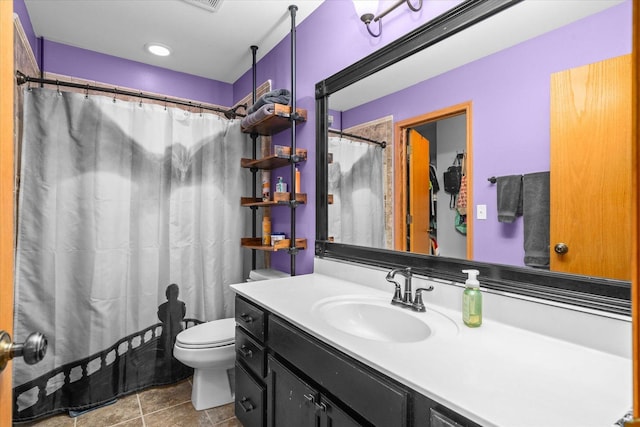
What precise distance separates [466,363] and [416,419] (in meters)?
0.18

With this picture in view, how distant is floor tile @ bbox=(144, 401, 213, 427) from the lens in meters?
1.78

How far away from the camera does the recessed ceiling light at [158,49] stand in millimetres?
2387

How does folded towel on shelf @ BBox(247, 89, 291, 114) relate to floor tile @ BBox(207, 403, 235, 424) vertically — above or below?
above

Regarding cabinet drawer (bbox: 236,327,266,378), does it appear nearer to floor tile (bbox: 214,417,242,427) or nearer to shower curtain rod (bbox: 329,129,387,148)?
floor tile (bbox: 214,417,242,427)

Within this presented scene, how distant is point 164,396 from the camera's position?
205 cm

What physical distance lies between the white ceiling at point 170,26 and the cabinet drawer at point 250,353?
190cm

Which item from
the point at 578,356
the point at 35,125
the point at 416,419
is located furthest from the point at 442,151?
the point at 35,125

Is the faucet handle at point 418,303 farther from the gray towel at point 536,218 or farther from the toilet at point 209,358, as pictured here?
the toilet at point 209,358

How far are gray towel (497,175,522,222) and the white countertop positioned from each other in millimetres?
365

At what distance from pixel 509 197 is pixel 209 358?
1712mm

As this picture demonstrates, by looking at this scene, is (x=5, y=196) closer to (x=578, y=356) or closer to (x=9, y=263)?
(x=9, y=263)

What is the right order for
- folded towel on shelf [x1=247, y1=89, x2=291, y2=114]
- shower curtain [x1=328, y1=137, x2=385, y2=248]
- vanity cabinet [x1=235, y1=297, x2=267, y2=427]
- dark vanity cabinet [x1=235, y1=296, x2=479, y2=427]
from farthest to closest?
folded towel on shelf [x1=247, y1=89, x2=291, y2=114]
shower curtain [x1=328, y1=137, x2=385, y2=248]
vanity cabinet [x1=235, y1=297, x2=267, y2=427]
dark vanity cabinet [x1=235, y1=296, x2=479, y2=427]

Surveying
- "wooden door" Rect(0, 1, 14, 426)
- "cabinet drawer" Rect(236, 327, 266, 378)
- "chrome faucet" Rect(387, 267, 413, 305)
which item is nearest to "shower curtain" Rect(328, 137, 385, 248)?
"chrome faucet" Rect(387, 267, 413, 305)

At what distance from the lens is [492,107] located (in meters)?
1.11
